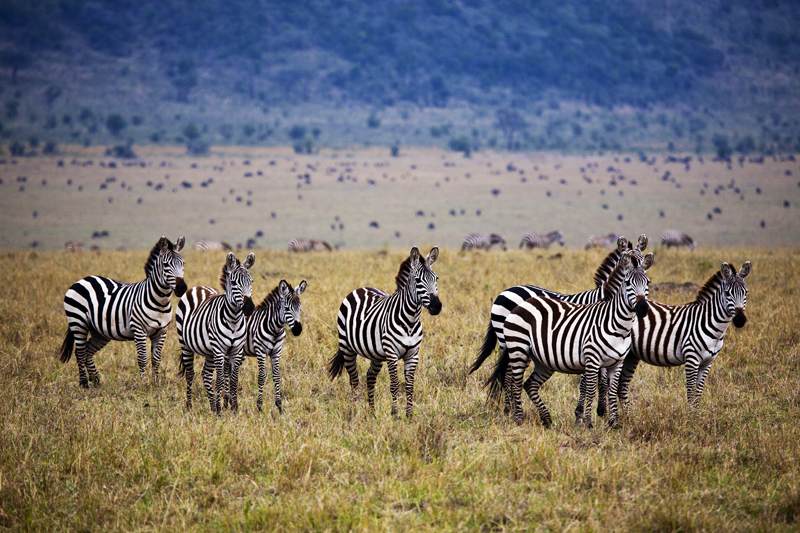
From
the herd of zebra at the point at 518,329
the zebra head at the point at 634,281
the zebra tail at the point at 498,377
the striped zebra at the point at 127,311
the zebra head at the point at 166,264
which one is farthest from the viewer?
the striped zebra at the point at 127,311

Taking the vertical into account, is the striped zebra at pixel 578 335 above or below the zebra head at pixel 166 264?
below

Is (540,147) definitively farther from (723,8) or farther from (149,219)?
Answer: (723,8)

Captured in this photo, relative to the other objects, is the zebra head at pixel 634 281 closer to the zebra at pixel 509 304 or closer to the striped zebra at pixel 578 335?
the striped zebra at pixel 578 335

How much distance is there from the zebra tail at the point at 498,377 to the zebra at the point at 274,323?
7.13 feet

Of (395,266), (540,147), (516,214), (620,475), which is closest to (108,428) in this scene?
(620,475)

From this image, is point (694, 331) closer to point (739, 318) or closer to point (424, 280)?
point (739, 318)

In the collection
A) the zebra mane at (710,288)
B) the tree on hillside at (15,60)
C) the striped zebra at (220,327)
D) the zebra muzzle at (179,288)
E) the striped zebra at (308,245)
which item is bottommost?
the striped zebra at (220,327)

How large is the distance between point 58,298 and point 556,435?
10768 millimetres

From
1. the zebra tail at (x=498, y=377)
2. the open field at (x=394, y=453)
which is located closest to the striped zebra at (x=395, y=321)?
the open field at (x=394, y=453)

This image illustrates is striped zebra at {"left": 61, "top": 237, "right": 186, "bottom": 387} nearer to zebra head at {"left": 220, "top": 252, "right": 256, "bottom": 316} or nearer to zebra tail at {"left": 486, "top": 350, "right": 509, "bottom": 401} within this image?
zebra head at {"left": 220, "top": 252, "right": 256, "bottom": 316}

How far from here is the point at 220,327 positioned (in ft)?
23.6

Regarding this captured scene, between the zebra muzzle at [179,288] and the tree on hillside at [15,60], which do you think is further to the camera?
the tree on hillside at [15,60]

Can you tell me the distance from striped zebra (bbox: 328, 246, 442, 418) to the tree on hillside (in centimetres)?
13677

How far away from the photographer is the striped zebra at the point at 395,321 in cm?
677
